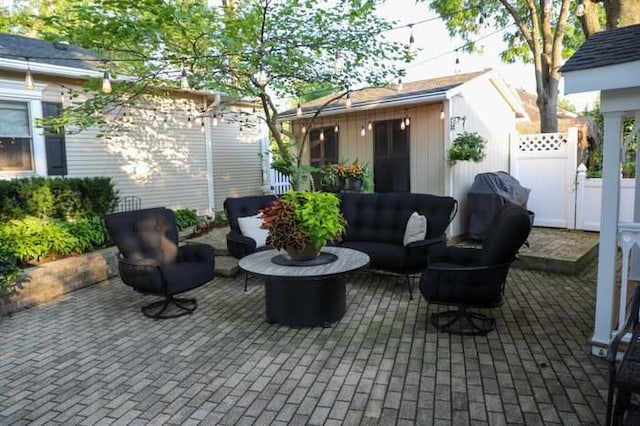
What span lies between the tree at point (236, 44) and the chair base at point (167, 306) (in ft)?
9.66

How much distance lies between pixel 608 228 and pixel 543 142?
5.94 m

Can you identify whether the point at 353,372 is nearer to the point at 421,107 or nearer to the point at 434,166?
the point at 434,166

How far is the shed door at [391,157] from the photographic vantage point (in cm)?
753

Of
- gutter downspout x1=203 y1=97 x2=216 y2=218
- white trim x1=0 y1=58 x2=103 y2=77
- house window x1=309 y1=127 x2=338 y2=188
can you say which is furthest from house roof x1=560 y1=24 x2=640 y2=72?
gutter downspout x1=203 y1=97 x2=216 y2=218

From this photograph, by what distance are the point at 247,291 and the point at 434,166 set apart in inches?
153

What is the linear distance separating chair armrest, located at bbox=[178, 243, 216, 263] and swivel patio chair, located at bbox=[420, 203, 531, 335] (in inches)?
93.7

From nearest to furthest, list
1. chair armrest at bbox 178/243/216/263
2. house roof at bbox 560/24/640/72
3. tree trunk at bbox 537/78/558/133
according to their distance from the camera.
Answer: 1. house roof at bbox 560/24/640/72
2. chair armrest at bbox 178/243/216/263
3. tree trunk at bbox 537/78/558/133

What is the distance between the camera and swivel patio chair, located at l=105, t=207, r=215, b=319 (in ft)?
13.9

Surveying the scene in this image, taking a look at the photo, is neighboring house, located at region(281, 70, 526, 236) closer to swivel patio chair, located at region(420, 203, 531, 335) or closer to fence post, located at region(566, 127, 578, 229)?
fence post, located at region(566, 127, 578, 229)

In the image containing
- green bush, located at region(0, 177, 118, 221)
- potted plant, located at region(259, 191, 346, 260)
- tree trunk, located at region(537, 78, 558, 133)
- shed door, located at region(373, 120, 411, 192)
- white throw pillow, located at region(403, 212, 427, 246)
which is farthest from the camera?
tree trunk, located at region(537, 78, 558, 133)

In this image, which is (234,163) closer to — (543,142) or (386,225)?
(386,225)

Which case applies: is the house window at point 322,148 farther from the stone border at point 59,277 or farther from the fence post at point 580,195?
the fence post at point 580,195

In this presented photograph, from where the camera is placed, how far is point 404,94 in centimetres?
709

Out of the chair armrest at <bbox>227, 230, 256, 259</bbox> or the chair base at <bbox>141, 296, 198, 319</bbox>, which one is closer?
the chair base at <bbox>141, 296, 198, 319</bbox>
